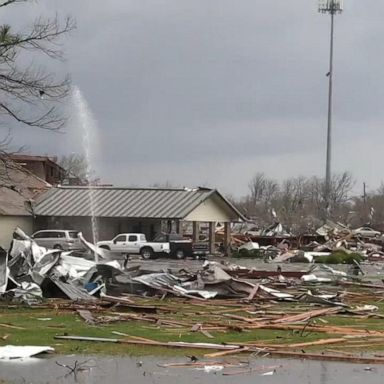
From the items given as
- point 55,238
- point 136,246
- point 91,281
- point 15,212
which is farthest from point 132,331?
point 15,212

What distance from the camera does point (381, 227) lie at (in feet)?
321

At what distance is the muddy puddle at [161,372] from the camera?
11055 millimetres

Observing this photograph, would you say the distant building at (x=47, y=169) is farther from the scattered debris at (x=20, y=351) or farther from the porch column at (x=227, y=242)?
the scattered debris at (x=20, y=351)

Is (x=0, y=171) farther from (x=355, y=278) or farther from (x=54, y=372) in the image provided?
(x=355, y=278)

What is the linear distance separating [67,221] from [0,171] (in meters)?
39.8

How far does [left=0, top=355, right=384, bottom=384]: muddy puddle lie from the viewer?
36.3 ft

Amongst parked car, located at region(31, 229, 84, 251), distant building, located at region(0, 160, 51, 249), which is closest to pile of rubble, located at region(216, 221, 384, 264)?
parked car, located at region(31, 229, 84, 251)

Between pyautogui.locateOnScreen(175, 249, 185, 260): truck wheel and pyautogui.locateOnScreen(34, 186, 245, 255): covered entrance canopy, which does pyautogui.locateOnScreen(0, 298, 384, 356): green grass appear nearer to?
pyautogui.locateOnScreen(175, 249, 185, 260): truck wheel

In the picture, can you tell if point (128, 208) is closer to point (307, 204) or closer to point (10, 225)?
point (10, 225)

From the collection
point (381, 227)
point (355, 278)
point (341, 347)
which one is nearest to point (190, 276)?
point (355, 278)

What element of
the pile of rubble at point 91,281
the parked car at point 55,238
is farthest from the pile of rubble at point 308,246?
the pile of rubble at point 91,281

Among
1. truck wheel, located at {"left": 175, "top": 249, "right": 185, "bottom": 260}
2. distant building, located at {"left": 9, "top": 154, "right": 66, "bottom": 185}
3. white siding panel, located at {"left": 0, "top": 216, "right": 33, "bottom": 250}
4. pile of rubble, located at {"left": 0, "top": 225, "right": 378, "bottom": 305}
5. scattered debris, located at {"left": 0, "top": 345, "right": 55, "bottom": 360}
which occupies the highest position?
distant building, located at {"left": 9, "top": 154, "right": 66, "bottom": 185}

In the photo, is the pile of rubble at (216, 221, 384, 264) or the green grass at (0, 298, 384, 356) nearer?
the green grass at (0, 298, 384, 356)

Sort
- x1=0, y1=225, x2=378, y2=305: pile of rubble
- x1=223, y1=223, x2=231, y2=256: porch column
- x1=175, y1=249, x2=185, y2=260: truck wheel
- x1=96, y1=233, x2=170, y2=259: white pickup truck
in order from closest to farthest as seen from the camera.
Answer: x1=0, y1=225, x2=378, y2=305: pile of rubble
x1=175, y1=249, x2=185, y2=260: truck wheel
x1=96, y1=233, x2=170, y2=259: white pickup truck
x1=223, y1=223, x2=231, y2=256: porch column
